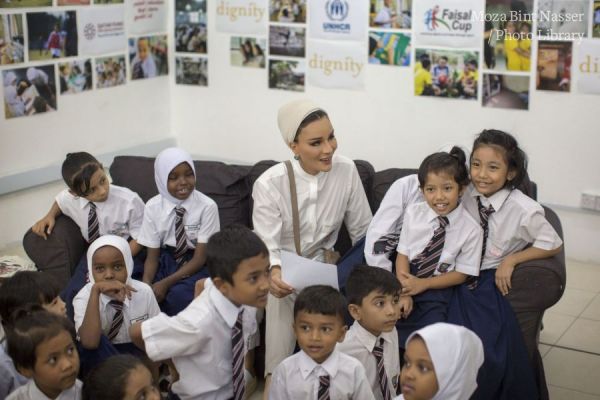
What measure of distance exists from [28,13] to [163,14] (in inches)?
56.6

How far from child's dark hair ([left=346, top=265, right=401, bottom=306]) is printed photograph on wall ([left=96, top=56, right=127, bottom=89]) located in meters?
3.54

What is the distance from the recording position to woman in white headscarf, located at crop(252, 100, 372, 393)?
3961 mm

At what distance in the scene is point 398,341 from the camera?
3.74 metres

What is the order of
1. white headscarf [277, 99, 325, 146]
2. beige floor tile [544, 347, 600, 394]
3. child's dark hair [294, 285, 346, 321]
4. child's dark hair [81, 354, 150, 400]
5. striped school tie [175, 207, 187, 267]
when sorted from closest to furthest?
1. child's dark hair [81, 354, 150, 400]
2. child's dark hair [294, 285, 346, 321]
3. white headscarf [277, 99, 325, 146]
4. beige floor tile [544, 347, 600, 394]
5. striped school tie [175, 207, 187, 267]

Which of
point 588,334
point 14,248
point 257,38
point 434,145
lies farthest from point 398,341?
point 257,38

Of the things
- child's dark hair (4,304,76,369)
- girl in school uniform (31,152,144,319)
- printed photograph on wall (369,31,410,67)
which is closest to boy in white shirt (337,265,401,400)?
child's dark hair (4,304,76,369)

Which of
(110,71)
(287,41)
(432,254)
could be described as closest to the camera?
(432,254)

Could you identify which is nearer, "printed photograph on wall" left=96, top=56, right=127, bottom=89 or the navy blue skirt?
the navy blue skirt

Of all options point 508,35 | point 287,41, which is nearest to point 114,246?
point 508,35

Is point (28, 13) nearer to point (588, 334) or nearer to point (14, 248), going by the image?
point (14, 248)

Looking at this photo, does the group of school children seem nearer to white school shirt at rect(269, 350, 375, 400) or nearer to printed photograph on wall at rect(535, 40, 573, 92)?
white school shirt at rect(269, 350, 375, 400)

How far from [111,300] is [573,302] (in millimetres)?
2876

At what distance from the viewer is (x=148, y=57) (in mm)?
6918

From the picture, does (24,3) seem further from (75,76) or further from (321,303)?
(321,303)
